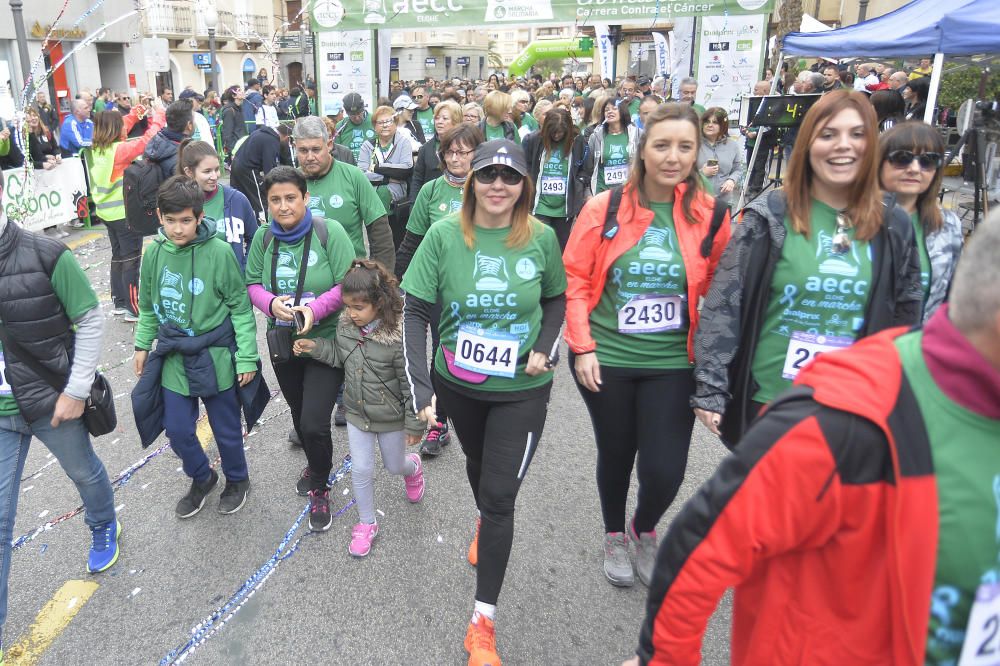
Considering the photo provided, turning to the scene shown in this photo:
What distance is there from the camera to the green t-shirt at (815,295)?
242 centimetres

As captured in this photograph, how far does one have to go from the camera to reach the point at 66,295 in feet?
9.54

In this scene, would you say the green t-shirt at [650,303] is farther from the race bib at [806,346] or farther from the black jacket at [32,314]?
the black jacket at [32,314]

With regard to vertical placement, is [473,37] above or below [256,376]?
above

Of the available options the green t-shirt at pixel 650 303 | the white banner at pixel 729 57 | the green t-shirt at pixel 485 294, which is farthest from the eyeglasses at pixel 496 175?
the white banner at pixel 729 57

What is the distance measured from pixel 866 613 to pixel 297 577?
2.69 metres

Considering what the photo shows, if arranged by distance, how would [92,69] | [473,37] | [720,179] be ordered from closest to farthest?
[720,179], [92,69], [473,37]

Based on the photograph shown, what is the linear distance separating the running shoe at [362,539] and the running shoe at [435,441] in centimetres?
93

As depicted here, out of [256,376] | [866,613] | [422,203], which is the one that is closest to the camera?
[866,613]

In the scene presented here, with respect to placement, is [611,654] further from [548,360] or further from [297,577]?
[297,577]

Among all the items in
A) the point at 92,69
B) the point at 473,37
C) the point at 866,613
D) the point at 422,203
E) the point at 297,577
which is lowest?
the point at 297,577

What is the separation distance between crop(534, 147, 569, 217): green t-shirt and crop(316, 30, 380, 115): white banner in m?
8.51

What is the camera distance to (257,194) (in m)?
7.04

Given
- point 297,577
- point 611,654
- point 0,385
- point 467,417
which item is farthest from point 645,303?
point 0,385

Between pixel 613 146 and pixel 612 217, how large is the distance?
197 inches
